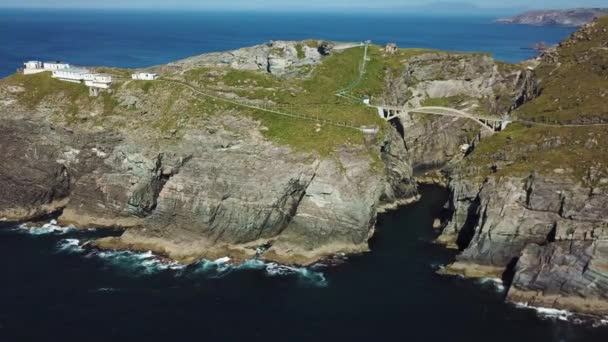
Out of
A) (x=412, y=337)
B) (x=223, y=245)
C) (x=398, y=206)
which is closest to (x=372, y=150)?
(x=398, y=206)

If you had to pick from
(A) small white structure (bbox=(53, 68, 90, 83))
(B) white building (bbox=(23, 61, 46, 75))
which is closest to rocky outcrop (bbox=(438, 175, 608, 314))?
(A) small white structure (bbox=(53, 68, 90, 83))

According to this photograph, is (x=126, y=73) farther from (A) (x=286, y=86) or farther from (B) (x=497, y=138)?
(B) (x=497, y=138)

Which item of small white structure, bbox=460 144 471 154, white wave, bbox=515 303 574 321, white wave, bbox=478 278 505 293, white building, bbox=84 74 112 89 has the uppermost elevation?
white building, bbox=84 74 112 89

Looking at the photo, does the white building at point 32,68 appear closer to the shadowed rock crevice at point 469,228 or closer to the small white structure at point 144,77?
the small white structure at point 144,77

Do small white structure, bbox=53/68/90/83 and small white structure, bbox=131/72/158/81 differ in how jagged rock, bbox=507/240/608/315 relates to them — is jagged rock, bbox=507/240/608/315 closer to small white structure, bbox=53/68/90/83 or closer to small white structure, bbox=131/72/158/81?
small white structure, bbox=131/72/158/81

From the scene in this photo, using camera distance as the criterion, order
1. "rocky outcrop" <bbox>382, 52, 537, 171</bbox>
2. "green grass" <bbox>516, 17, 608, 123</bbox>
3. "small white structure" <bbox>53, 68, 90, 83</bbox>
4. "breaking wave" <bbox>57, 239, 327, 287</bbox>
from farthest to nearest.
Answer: "rocky outcrop" <bbox>382, 52, 537, 171</bbox>, "small white structure" <bbox>53, 68, 90, 83</bbox>, "green grass" <bbox>516, 17, 608, 123</bbox>, "breaking wave" <bbox>57, 239, 327, 287</bbox>
